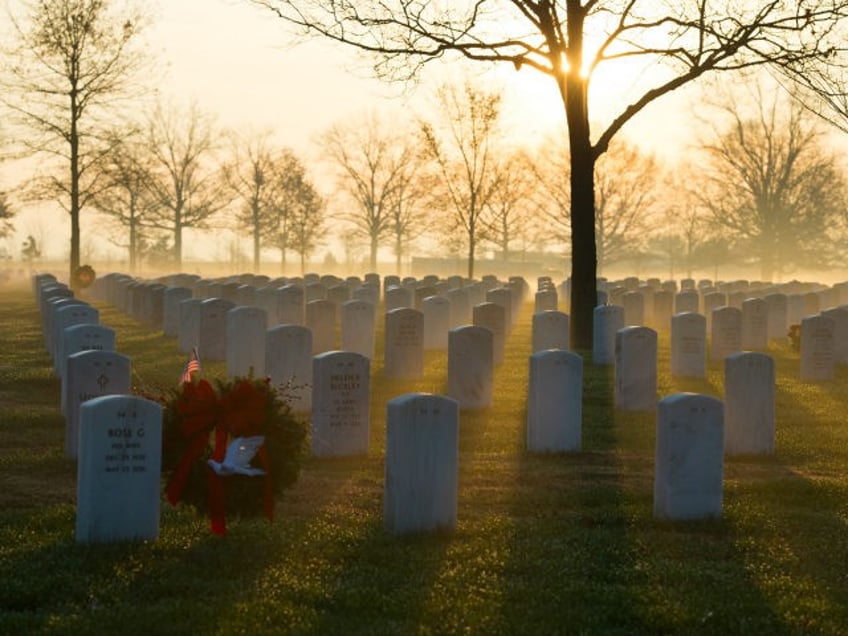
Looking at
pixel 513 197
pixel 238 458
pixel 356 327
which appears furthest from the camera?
pixel 513 197

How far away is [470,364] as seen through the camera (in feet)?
48.9

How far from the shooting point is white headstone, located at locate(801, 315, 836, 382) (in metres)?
19.0

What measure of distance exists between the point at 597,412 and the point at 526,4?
10.5 meters

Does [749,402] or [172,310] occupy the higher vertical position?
[172,310]

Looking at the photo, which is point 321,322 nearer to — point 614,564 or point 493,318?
point 493,318

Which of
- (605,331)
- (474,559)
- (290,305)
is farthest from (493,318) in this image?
(474,559)

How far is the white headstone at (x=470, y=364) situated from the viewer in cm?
1484

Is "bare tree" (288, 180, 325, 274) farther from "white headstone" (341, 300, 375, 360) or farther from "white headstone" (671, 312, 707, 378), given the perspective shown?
"white headstone" (671, 312, 707, 378)

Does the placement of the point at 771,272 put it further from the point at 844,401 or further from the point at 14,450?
the point at 14,450

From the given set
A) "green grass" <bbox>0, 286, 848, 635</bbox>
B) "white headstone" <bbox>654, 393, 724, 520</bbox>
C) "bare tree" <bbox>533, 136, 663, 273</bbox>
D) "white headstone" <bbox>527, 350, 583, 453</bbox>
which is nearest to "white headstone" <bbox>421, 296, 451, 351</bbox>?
"green grass" <bbox>0, 286, 848, 635</bbox>

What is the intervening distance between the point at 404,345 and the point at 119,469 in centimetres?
1014

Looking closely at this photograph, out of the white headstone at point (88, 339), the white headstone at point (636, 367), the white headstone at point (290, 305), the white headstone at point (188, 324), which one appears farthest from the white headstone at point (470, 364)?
the white headstone at point (290, 305)

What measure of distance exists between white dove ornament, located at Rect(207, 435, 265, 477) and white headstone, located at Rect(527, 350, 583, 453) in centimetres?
413

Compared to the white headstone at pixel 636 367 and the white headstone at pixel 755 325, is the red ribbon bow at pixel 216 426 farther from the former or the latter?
the white headstone at pixel 755 325
